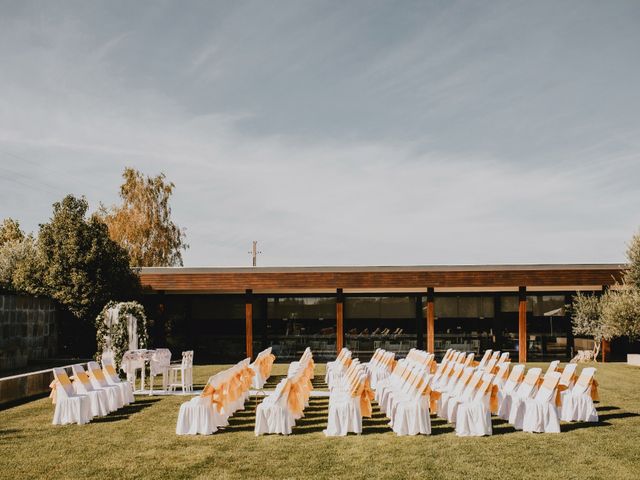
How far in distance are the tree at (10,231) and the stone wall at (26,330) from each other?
98.3ft

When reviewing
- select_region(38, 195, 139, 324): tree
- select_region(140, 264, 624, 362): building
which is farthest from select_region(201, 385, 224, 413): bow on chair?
select_region(140, 264, 624, 362): building

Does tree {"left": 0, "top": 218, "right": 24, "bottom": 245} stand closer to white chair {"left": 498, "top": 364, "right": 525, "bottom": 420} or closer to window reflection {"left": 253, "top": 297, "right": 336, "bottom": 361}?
window reflection {"left": 253, "top": 297, "right": 336, "bottom": 361}

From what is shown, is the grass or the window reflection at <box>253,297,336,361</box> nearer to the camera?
the grass

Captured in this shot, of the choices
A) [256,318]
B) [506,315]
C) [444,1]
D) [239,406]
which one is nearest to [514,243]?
[506,315]

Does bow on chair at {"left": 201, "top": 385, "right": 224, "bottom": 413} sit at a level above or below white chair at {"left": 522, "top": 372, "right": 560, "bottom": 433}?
above

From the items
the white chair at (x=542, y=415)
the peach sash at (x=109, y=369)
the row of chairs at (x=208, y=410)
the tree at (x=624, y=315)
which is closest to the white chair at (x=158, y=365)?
the peach sash at (x=109, y=369)

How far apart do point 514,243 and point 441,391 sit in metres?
22.2

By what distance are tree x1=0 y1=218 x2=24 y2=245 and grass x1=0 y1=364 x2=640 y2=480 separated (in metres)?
41.1

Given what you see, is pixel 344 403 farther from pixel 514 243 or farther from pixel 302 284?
pixel 514 243

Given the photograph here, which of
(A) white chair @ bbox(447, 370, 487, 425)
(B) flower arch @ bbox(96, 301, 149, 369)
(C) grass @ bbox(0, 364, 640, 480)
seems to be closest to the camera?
(C) grass @ bbox(0, 364, 640, 480)

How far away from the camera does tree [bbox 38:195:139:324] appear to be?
2217 cm

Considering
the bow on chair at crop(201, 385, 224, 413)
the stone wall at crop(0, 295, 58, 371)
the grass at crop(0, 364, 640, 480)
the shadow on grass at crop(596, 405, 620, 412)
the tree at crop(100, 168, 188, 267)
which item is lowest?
the shadow on grass at crop(596, 405, 620, 412)

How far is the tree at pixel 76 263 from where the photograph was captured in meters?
22.2

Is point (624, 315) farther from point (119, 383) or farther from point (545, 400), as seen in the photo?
point (119, 383)
